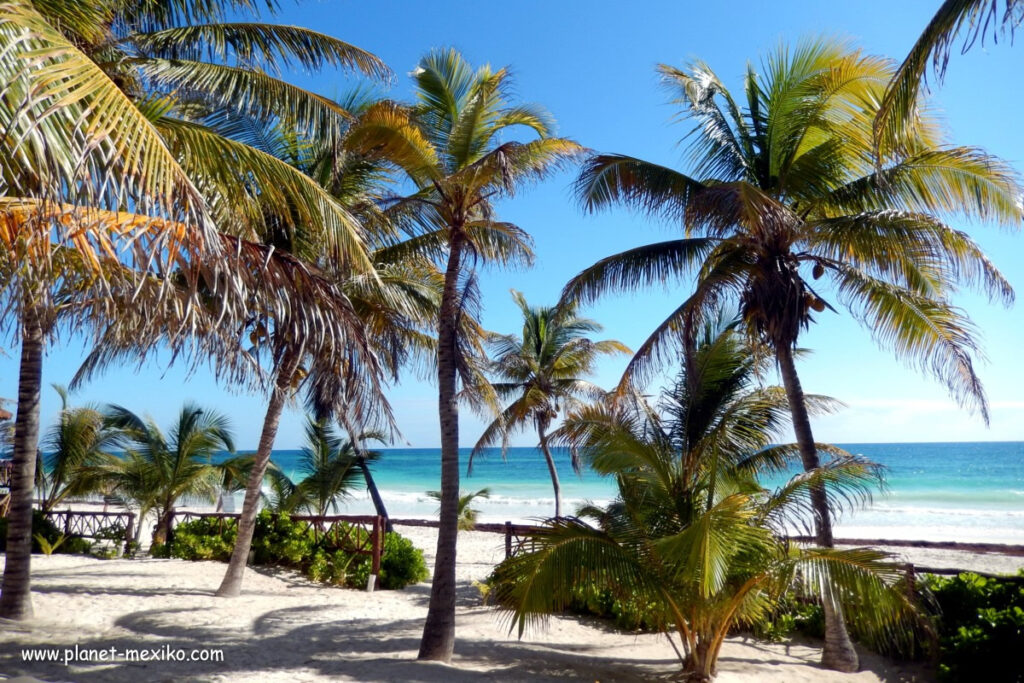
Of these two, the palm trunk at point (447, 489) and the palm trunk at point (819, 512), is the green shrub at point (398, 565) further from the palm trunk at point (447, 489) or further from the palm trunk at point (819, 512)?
the palm trunk at point (819, 512)

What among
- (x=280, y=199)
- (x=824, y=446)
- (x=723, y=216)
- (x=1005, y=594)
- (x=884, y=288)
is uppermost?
(x=723, y=216)

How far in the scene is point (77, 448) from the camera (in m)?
15.9

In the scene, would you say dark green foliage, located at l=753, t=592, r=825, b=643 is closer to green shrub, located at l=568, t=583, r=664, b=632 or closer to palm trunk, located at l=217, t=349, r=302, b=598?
green shrub, located at l=568, t=583, r=664, b=632

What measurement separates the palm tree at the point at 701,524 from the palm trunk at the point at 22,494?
535cm

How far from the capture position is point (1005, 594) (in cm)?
829

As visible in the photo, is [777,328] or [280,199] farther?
[777,328]

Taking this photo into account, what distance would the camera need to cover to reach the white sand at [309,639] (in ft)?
23.1

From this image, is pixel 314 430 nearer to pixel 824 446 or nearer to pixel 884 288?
pixel 824 446

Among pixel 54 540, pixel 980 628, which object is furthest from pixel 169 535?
pixel 980 628

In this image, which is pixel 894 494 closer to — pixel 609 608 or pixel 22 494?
pixel 609 608

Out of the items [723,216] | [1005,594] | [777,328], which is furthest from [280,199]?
[1005,594]

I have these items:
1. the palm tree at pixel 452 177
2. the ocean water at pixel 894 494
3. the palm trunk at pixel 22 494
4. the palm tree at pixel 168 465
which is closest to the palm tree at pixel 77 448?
the palm tree at pixel 168 465

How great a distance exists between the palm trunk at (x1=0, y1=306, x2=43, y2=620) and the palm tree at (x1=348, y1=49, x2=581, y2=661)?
4522mm

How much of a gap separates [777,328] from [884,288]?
1.51m
